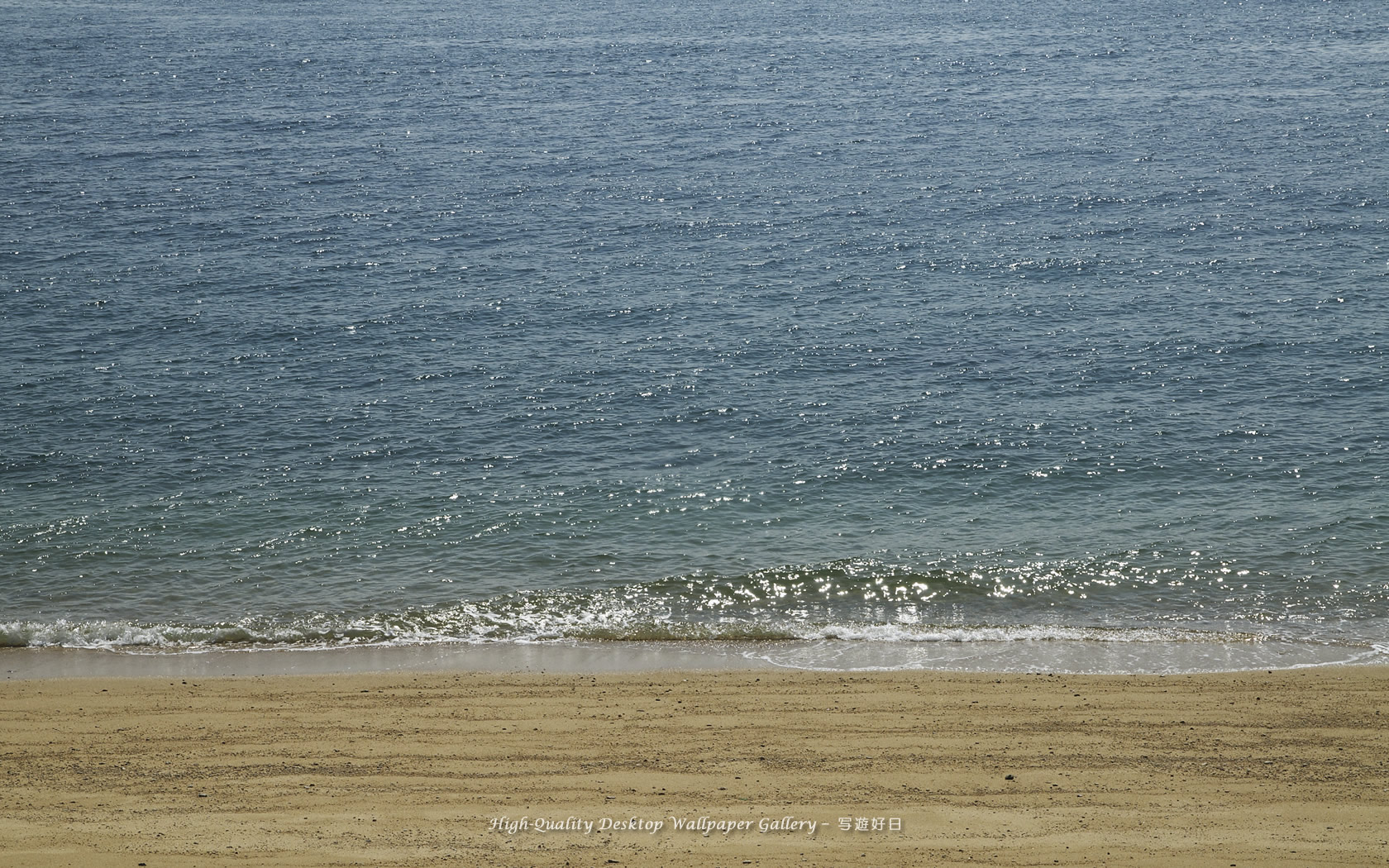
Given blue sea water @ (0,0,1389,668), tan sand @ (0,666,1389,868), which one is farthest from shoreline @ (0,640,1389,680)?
tan sand @ (0,666,1389,868)

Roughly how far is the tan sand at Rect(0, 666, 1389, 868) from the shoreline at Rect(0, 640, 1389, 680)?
1.92 ft

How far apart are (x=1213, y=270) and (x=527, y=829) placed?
3557cm

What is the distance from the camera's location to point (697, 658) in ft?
77.2

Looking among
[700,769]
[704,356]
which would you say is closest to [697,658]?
[700,769]

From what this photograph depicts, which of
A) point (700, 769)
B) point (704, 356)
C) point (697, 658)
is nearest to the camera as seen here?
point (700, 769)

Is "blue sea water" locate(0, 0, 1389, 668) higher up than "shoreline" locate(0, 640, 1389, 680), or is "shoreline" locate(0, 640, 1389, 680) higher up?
"blue sea water" locate(0, 0, 1389, 668)

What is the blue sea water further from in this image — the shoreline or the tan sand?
the tan sand

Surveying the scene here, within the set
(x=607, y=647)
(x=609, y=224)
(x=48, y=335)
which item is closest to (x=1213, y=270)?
(x=609, y=224)

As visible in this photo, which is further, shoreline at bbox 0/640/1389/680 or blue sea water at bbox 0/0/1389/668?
blue sea water at bbox 0/0/1389/668

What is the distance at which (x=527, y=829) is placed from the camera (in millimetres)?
17359

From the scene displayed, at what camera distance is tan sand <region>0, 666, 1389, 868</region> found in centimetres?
1689

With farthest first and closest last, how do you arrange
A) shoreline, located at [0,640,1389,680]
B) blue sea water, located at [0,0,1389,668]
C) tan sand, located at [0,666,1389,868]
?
blue sea water, located at [0,0,1389,668] → shoreline, located at [0,640,1389,680] → tan sand, located at [0,666,1389,868]

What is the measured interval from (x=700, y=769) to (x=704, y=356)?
853 inches

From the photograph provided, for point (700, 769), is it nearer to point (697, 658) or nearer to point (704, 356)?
point (697, 658)
